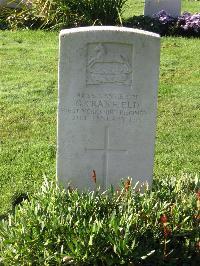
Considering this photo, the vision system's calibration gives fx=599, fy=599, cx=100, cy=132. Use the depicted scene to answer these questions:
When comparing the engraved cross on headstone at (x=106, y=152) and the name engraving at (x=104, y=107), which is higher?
the name engraving at (x=104, y=107)

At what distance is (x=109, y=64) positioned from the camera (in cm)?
480

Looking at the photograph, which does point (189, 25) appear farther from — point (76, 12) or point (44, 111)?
point (44, 111)

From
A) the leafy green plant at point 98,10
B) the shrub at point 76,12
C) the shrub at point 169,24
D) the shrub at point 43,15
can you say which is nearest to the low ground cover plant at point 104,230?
the shrub at point 76,12

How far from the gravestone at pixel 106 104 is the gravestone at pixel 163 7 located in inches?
316

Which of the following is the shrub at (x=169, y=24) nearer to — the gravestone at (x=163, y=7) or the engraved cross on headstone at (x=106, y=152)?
the gravestone at (x=163, y=7)

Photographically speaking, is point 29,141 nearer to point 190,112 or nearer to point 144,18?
point 190,112

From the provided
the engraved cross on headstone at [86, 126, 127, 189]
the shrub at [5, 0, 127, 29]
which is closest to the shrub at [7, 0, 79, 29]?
Result: the shrub at [5, 0, 127, 29]

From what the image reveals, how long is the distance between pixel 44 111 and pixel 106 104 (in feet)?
10.5

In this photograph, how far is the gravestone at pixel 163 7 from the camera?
12648mm

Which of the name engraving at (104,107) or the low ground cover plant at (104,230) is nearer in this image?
the low ground cover plant at (104,230)

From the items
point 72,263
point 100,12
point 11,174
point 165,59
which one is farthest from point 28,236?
point 100,12

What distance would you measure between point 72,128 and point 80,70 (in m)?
0.50

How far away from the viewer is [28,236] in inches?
171

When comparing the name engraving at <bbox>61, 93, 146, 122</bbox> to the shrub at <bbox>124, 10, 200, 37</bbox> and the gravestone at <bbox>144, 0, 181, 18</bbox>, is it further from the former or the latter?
the gravestone at <bbox>144, 0, 181, 18</bbox>
